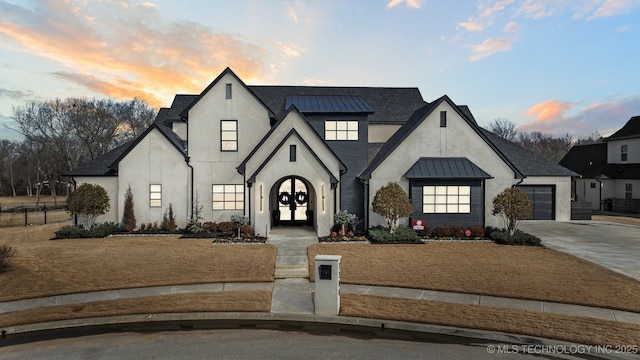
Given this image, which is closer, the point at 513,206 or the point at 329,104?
the point at 513,206

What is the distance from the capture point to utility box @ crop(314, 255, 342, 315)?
968 centimetres

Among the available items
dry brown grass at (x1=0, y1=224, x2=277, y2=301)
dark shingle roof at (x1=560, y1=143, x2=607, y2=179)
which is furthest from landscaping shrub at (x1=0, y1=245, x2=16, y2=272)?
dark shingle roof at (x1=560, y1=143, x2=607, y2=179)

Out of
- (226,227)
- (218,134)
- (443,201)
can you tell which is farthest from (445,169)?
(218,134)

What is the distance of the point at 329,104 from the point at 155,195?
12.5 metres

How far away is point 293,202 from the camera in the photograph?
80.2ft

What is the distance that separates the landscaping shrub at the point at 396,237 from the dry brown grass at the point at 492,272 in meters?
1.02

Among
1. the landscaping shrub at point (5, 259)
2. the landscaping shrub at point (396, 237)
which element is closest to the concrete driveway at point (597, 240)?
the landscaping shrub at point (396, 237)

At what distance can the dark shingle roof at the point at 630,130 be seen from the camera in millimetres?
34875

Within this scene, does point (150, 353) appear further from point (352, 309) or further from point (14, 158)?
point (14, 158)

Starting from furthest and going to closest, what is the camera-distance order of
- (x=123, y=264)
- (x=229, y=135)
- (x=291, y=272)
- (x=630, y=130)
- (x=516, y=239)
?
1. (x=630, y=130)
2. (x=229, y=135)
3. (x=516, y=239)
4. (x=123, y=264)
5. (x=291, y=272)

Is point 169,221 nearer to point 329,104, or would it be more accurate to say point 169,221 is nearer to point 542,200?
Answer: point 329,104

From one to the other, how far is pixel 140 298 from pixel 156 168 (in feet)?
43.8

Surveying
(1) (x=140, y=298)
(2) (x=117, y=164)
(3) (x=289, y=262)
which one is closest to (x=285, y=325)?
(1) (x=140, y=298)

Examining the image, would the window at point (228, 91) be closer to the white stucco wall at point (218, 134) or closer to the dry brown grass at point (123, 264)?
the white stucco wall at point (218, 134)
